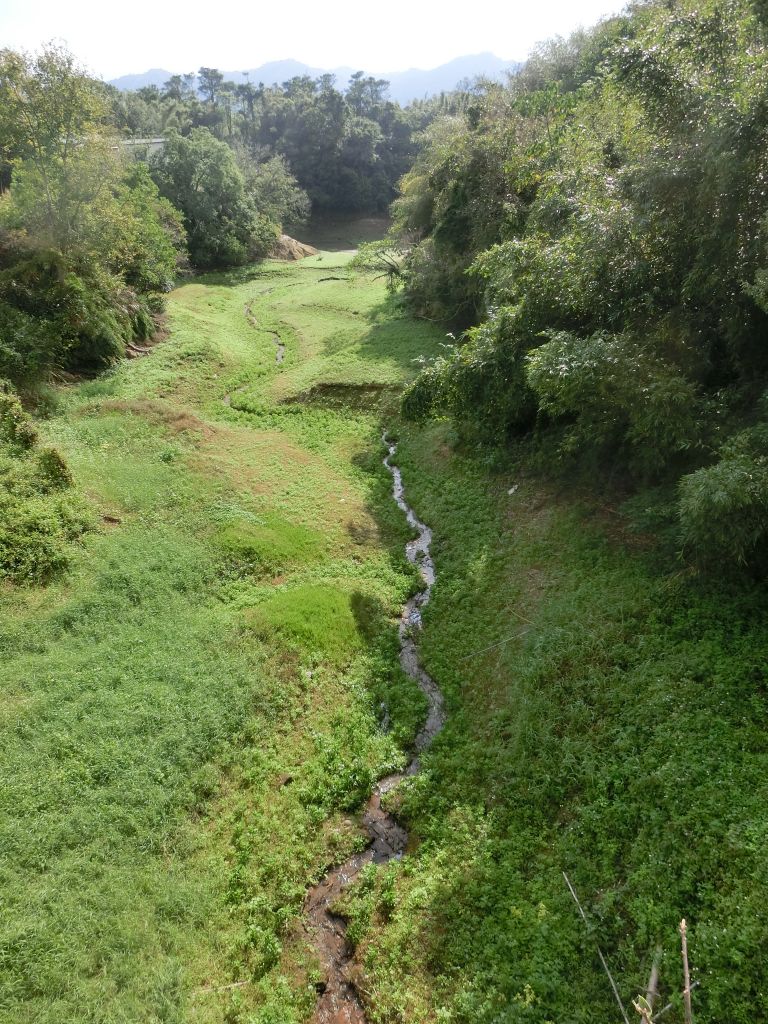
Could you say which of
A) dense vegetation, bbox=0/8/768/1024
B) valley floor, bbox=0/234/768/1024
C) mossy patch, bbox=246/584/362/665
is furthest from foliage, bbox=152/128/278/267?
mossy patch, bbox=246/584/362/665

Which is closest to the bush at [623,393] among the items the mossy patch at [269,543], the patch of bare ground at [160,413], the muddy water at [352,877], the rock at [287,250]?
the muddy water at [352,877]

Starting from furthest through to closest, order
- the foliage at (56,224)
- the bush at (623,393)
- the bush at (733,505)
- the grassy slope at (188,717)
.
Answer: the foliage at (56,224) < the bush at (623,393) < the bush at (733,505) < the grassy slope at (188,717)

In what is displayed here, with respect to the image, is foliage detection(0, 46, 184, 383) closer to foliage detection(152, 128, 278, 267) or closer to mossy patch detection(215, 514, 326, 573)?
mossy patch detection(215, 514, 326, 573)

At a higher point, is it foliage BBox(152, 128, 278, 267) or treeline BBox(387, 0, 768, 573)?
foliage BBox(152, 128, 278, 267)

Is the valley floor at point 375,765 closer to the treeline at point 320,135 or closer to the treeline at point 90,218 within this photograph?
the treeline at point 90,218

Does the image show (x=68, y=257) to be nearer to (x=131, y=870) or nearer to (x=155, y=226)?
(x=155, y=226)

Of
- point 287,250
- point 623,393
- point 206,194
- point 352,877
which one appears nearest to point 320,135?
point 287,250
